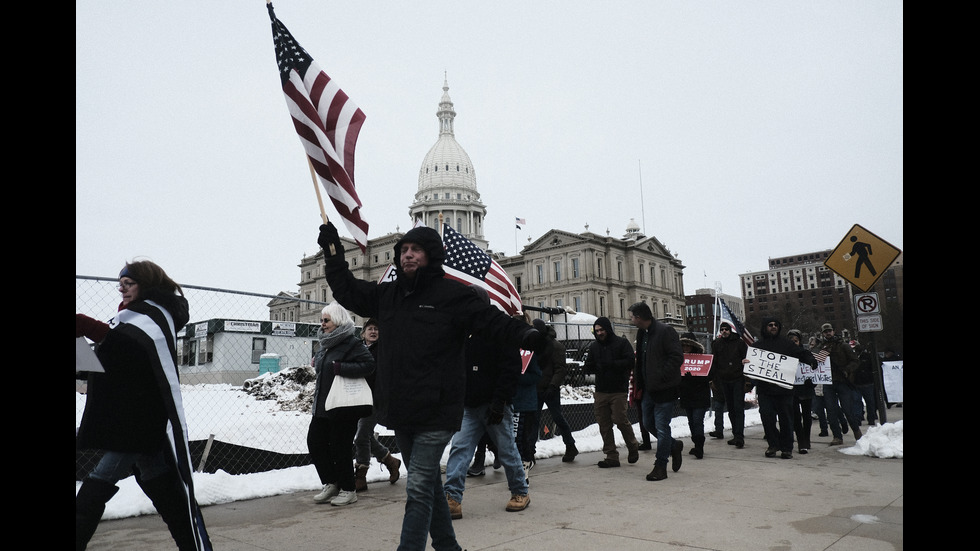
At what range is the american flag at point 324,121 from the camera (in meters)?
4.91

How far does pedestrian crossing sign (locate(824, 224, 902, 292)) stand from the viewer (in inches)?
376

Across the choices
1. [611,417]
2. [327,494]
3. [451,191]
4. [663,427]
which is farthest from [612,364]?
[451,191]

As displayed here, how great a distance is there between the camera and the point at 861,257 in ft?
32.0

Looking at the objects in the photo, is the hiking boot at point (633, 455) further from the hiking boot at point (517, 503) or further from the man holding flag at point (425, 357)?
the man holding flag at point (425, 357)

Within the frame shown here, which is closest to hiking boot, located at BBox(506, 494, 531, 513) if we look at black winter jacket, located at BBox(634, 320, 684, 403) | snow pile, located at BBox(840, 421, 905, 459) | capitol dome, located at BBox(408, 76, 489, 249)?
black winter jacket, located at BBox(634, 320, 684, 403)

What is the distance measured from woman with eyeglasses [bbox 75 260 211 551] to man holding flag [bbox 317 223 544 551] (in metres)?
1.03

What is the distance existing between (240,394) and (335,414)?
12.0m

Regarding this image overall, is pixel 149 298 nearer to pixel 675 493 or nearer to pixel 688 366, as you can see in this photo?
pixel 675 493

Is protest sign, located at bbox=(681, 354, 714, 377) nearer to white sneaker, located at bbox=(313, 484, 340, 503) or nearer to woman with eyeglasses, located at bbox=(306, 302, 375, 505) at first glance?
woman with eyeglasses, located at bbox=(306, 302, 375, 505)

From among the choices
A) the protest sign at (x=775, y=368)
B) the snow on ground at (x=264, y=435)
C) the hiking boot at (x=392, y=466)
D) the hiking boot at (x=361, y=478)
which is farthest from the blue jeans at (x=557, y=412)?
the hiking boot at (x=361, y=478)

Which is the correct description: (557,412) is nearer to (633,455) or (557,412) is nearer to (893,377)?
(633,455)
